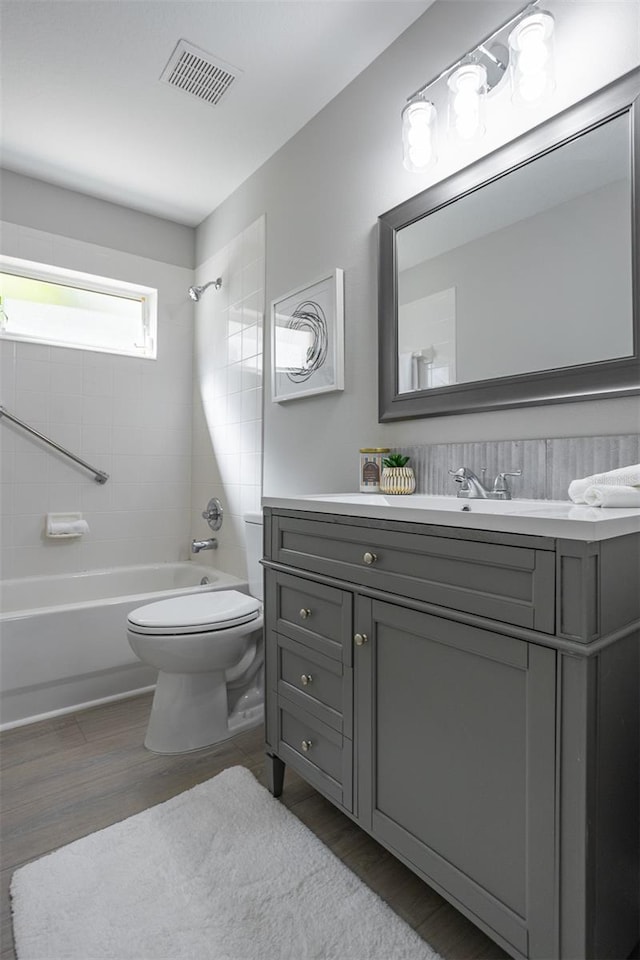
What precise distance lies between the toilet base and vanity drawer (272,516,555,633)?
0.80 metres

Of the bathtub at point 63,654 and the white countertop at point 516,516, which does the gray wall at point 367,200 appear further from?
the bathtub at point 63,654

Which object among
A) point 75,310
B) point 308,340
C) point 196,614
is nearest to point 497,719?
point 196,614

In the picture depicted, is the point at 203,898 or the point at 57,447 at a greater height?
the point at 57,447

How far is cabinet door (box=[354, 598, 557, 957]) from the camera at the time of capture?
0.86 m

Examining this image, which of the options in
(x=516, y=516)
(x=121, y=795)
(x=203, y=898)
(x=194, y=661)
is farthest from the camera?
(x=194, y=661)

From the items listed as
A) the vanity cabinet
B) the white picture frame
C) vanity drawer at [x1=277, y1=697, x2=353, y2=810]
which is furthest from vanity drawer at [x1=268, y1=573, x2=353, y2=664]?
the white picture frame

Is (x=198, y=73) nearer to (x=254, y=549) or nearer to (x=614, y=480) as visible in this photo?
(x=254, y=549)

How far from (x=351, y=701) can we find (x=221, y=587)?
Answer: 1311 millimetres

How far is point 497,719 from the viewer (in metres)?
0.92

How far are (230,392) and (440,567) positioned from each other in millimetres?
2035

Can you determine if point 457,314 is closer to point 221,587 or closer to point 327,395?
point 327,395

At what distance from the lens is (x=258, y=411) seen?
256cm

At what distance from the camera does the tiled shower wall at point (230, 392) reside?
8.50 feet

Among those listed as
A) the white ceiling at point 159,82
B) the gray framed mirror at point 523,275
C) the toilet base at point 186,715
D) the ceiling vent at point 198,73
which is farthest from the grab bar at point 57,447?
the gray framed mirror at point 523,275
